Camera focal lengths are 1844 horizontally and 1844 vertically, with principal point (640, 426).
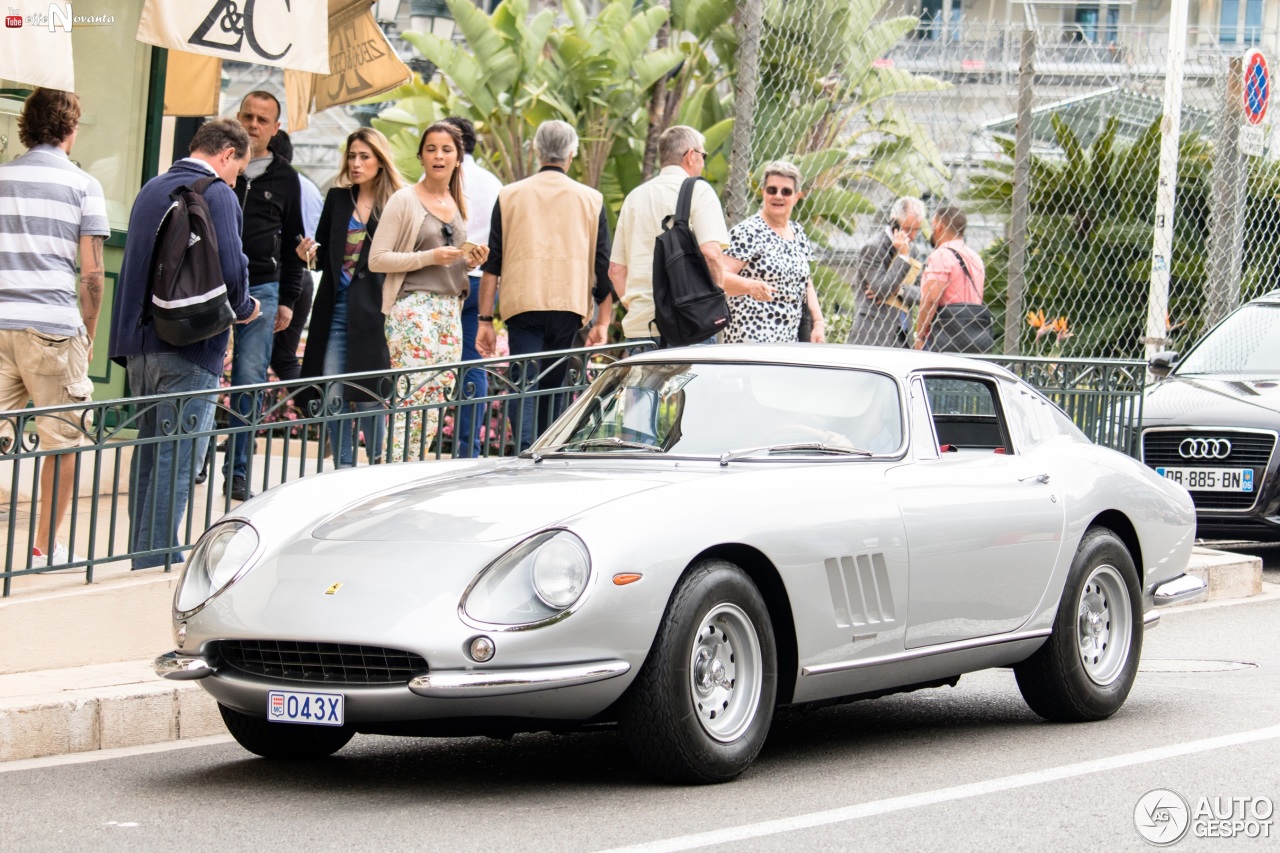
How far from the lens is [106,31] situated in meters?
11.9

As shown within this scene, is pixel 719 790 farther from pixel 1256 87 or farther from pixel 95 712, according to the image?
pixel 1256 87

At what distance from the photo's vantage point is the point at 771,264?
411 inches

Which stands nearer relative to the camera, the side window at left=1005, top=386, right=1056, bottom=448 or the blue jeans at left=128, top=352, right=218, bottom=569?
the side window at left=1005, top=386, right=1056, bottom=448

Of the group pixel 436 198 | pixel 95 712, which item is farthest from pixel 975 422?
pixel 436 198

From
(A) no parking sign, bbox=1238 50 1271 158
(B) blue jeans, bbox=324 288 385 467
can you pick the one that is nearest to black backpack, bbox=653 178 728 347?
(B) blue jeans, bbox=324 288 385 467

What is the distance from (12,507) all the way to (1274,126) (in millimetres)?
11269

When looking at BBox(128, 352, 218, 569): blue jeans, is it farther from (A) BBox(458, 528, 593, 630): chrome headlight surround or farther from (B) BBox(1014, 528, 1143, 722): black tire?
(B) BBox(1014, 528, 1143, 722): black tire

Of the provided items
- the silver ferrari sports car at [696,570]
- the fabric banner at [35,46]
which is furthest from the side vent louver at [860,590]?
the fabric banner at [35,46]

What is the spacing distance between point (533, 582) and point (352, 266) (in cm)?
540

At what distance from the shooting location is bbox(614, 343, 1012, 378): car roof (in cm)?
689

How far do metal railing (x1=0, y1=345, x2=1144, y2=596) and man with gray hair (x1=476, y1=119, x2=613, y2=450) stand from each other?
406mm

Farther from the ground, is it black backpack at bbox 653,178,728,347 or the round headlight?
black backpack at bbox 653,178,728,347

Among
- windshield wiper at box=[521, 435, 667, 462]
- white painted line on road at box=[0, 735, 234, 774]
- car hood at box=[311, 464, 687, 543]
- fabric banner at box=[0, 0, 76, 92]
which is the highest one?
fabric banner at box=[0, 0, 76, 92]

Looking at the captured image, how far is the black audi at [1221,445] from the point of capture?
40.4 ft
